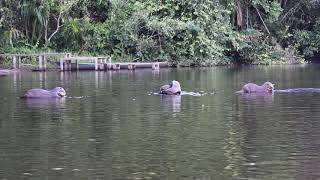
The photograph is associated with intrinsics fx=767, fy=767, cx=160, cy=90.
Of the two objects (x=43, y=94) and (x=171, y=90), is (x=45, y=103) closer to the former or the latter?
(x=43, y=94)

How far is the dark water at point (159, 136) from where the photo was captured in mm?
14805

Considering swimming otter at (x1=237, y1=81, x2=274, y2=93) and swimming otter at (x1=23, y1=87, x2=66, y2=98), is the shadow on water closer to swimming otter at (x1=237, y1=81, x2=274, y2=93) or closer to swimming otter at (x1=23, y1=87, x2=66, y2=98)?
swimming otter at (x1=23, y1=87, x2=66, y2=98)

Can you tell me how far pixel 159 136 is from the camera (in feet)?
62.7

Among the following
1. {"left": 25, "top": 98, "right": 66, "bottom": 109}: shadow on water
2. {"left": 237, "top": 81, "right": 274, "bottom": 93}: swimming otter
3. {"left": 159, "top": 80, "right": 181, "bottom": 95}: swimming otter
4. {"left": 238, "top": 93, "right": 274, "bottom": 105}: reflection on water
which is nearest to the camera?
{"left": 25, "top": 98, "right": 66, "bottom": 109}: shadow on water

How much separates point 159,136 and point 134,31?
38789mm

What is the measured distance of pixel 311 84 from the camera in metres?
37.6

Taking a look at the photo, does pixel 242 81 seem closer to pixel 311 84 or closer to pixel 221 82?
pixel 221 82

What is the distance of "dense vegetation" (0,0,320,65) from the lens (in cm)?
5578

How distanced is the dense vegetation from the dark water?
907 inches

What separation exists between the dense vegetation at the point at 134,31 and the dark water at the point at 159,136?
75.6 feet

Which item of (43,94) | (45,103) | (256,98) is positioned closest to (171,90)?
(256,98)

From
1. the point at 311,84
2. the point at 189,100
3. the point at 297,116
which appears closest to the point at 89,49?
the point at 311,84

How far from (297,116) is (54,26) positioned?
1459 inches

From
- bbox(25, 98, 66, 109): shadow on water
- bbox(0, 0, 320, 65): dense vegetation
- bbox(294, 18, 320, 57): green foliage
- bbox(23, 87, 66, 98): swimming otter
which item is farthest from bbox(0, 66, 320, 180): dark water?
bbox(294, 18, 320, 57): green foliage
